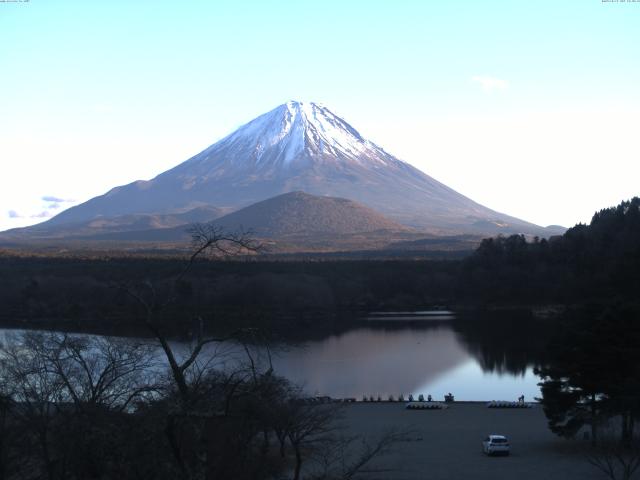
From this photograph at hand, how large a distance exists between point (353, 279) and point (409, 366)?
2142 cm

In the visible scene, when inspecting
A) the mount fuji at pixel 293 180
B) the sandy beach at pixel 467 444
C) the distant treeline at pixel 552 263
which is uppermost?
the mount fuji at pixel 293 180

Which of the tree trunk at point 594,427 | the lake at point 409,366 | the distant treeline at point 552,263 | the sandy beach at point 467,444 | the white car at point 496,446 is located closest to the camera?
the sandy beach at point 467,444

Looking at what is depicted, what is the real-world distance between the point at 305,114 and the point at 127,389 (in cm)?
11218

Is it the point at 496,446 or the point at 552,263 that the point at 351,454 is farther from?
the point at 552,263

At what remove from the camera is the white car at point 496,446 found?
10398mm

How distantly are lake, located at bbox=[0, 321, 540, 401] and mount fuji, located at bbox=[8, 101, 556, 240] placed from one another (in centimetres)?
6965

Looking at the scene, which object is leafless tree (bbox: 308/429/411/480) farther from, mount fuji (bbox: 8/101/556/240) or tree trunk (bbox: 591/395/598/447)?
mount fuji (bbox: 8/101/556/240)

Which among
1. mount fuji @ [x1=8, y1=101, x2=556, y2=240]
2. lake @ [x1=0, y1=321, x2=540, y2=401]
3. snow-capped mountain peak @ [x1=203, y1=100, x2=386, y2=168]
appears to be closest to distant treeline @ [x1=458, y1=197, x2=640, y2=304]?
lake @ [x1=0, y1=321, x2=540, y2=401]

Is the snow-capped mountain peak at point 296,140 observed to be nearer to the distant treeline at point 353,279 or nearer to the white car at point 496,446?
the distant treeline at point 353,279

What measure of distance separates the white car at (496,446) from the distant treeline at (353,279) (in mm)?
19443

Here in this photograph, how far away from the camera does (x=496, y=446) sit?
10.4m

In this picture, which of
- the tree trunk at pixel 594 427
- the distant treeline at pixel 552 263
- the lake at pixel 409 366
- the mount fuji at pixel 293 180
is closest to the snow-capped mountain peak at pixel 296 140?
the mount fuji at pixel 293 180

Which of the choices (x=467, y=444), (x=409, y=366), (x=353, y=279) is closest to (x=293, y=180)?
(x=353, y=279)

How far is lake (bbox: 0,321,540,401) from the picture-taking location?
16.8 metres
